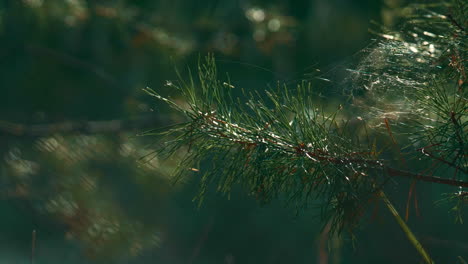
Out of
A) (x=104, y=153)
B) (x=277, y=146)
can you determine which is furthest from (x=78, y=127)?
(x=277, y=146)

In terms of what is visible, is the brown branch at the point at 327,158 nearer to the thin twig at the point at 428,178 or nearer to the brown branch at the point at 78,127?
the thin twig at the point at 428,178

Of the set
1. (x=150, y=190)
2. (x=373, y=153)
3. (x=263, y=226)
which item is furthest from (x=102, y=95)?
(x=373, y=153)

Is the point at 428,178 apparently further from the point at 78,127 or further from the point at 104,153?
the point at 78,127

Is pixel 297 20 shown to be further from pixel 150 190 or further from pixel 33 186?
pixel 33 186

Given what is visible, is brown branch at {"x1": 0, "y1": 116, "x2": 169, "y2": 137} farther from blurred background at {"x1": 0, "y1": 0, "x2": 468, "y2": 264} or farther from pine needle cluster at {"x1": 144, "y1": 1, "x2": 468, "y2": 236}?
pine needle cluster at {"x1": 144, "y1": 1, "x2": 468, "y2": 236}

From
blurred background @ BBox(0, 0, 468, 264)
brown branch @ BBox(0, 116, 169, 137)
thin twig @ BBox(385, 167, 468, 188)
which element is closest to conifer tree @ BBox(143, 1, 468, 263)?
thin twig @ BBox(385, 167, 468, 188)

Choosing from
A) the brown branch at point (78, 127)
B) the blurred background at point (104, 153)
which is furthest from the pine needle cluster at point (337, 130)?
the brown branch at point (78, 127)

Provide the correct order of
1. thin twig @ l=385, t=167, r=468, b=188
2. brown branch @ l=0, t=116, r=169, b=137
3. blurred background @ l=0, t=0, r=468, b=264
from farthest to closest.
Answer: brown branch @ l=0, t=116, r=169, b=137, blurred background @ l=0, t=0, r=468, b=264, thin twig @ l=385, t=167, r=468, b=188

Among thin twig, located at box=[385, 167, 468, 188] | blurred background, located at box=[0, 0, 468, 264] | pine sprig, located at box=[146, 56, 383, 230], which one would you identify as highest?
thin twig, located at box=[385, 167, 468, 188]
